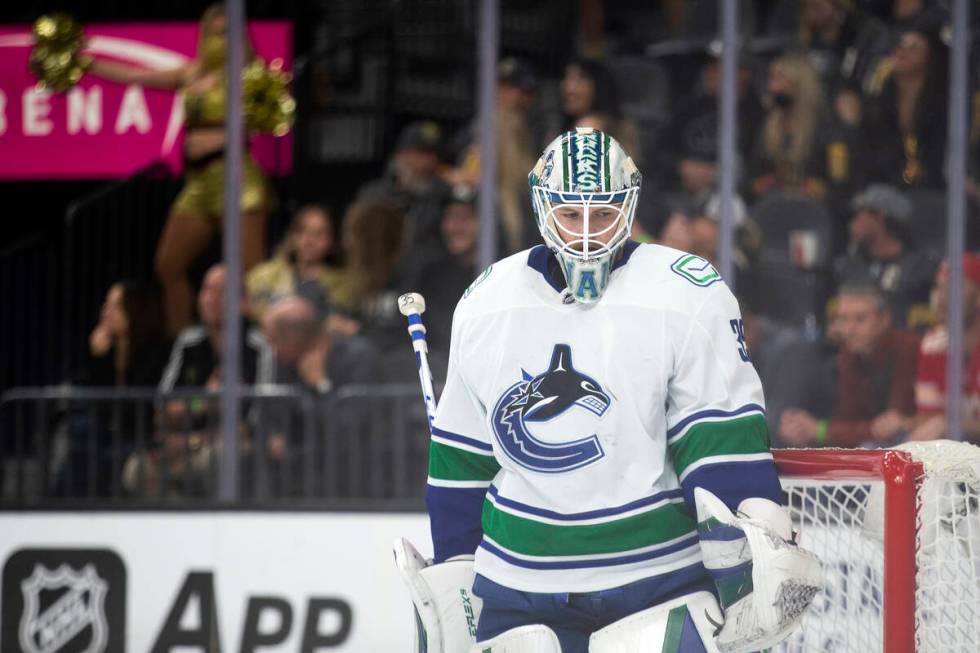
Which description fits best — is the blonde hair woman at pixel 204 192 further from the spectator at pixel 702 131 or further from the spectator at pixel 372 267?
the spectator at pixel 702 131

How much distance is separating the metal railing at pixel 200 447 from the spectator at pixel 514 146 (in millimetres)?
636

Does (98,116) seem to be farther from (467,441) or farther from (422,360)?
(467,441)

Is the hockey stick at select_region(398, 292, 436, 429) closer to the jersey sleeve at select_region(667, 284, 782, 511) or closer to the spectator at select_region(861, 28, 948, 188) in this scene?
the jersey sleeve at select_region(667, 284, 782, 511)

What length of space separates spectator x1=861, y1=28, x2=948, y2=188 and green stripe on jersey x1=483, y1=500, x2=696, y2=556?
2964 mm

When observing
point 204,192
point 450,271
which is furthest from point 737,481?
point 204,192

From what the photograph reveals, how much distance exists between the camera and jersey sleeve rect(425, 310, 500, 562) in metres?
2.87

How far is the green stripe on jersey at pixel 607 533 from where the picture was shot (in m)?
2.69

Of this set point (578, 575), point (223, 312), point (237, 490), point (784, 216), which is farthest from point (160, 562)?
point (578, 575)

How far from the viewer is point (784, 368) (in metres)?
5.42

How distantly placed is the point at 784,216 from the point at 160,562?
2.25m

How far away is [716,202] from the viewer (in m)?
5.47

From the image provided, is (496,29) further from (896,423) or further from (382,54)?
(896,423)

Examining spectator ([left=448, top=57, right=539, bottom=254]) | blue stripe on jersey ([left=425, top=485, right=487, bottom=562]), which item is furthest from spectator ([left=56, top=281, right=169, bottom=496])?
blue stripe on jersey ([left=425, top=485, right=487, bottom=562])

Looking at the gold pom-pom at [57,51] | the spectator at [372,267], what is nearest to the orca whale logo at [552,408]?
the spectator at [372,267]
